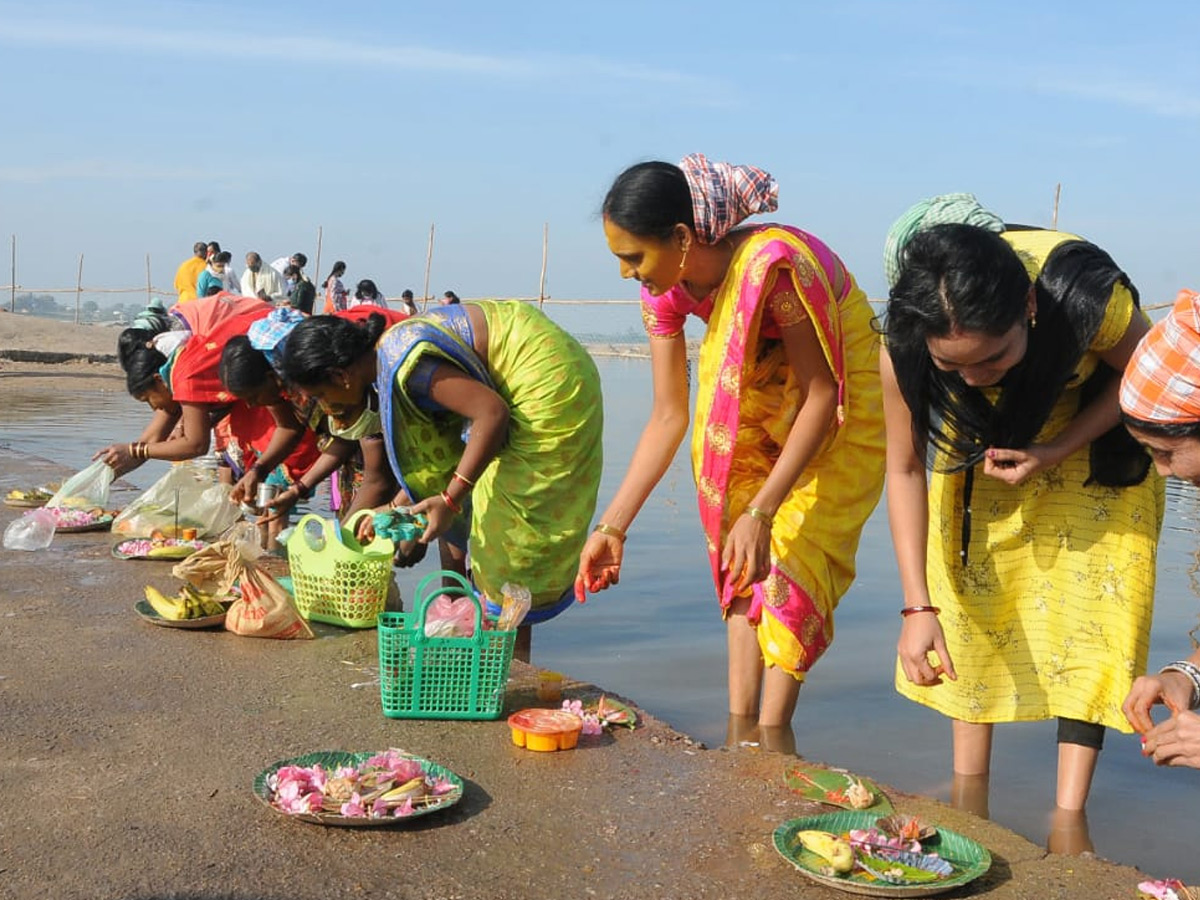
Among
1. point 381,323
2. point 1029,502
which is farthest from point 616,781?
point 381,323

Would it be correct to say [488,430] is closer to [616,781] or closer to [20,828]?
[616,781]

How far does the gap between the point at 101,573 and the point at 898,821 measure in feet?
14.2

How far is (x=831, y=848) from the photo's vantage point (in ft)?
9.30

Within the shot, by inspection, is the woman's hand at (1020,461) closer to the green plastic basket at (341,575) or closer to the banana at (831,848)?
the banana at (831,848)

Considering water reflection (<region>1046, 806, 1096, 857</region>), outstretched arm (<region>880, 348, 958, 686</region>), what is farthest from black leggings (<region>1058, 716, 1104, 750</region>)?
outstretched arm (<region>880, 348, 958, 686</region>)

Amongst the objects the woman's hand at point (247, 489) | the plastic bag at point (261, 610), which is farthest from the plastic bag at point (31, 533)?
the plastic bag at point (261, 610)

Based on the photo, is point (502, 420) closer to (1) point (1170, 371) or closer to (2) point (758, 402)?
(2) point (758, 402)

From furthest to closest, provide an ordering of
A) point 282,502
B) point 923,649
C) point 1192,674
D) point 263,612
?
point 282,502
point 263,612
point 923,649
point 1192,674

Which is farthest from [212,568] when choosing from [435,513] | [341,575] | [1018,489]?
[1018,489]

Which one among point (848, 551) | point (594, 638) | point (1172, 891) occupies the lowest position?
point (594, 638)

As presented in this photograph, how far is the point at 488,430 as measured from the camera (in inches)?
172

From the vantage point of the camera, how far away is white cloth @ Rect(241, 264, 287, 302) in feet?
56.3

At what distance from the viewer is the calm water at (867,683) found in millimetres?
3934

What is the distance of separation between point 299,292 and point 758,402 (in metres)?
14.6
